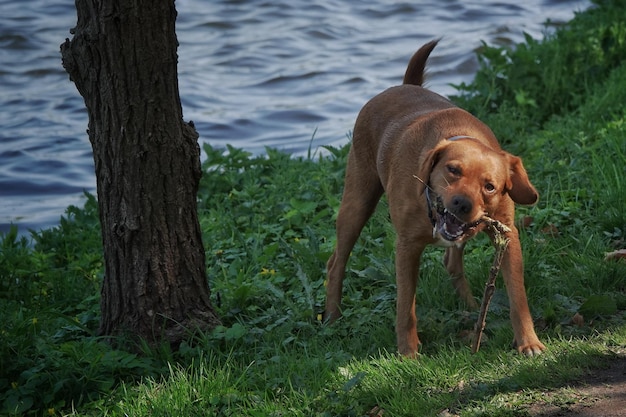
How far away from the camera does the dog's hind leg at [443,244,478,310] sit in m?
5.20

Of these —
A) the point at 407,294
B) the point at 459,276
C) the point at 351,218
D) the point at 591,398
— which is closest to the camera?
the point at 591,398

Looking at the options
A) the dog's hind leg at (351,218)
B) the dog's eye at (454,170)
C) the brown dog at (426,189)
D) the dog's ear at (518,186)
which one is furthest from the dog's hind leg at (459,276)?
the dog's eye at (454,170)

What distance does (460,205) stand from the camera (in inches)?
162

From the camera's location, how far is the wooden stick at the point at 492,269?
14.1 ft

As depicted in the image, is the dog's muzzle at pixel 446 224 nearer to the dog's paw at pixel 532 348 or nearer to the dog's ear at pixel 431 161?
the dog's ear at pixel 431 161

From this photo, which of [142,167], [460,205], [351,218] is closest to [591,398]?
[460,205]

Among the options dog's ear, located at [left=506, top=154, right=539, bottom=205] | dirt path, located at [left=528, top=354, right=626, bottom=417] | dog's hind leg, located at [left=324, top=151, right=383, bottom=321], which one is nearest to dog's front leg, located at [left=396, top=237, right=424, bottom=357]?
dog's ear, located at [left=506, top=154, right=539, bottom=205]

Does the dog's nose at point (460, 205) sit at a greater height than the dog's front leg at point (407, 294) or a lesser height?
greater

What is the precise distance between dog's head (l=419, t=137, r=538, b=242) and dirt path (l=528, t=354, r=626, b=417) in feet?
2.68

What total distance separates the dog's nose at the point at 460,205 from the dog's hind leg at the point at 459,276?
3.54 ft

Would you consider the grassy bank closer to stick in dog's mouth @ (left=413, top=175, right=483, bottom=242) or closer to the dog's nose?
stick in dog's mouth @ (left=413, top=175, right=483, bottom=242)

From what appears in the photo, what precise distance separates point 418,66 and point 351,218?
3.44 ft

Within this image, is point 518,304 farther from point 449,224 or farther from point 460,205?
point 460,205

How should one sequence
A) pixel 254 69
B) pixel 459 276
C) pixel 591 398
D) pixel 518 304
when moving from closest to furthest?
1. pixel 591 398
2. pixel 518 304
3. pixel 459 276
4. pixel 254 69
